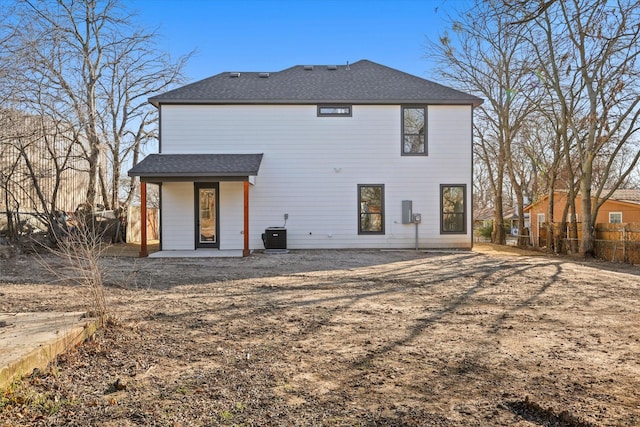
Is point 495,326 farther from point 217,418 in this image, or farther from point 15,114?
point 15,114

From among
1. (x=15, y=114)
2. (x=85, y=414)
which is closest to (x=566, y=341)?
(x=85, y=414)

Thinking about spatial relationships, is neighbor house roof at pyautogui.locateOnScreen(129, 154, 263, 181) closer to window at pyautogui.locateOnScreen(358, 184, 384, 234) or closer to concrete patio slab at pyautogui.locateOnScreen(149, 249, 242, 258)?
concrete patio slab at pyautogui.locateOnScreen(149, 249, 242, 258)

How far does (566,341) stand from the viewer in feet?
13.8

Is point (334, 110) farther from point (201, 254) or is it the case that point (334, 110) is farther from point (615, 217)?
point (615, 217)

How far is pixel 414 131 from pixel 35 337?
12.5m

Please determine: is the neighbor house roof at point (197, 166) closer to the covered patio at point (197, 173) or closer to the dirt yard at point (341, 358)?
the covered patio at point (197, 173)

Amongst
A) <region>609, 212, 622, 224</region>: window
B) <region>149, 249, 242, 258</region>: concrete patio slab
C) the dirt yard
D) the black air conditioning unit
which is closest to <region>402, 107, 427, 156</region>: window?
the black air conditioning unit

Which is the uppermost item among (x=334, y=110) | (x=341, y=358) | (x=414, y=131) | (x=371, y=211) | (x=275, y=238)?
(x=334, y=110)

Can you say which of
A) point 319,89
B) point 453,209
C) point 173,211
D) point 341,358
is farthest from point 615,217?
point 341,358

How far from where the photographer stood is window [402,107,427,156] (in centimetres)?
1409

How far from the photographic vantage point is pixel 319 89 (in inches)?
574

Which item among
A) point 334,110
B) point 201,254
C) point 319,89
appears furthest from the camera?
point 319,89

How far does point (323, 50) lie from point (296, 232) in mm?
8612

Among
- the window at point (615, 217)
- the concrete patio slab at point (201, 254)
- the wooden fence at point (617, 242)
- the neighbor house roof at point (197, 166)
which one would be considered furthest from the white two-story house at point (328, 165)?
the window at point (615, 217)
